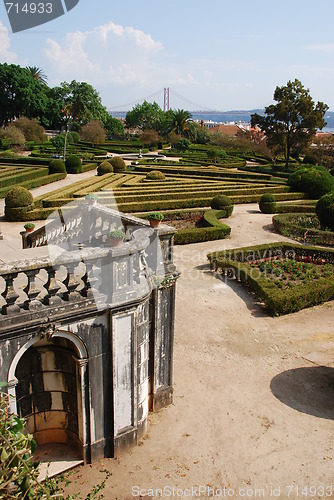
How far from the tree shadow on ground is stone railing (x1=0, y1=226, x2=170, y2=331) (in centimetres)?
728

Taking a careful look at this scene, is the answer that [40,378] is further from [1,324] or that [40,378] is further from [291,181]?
[291,181]

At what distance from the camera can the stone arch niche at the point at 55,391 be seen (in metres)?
7.30

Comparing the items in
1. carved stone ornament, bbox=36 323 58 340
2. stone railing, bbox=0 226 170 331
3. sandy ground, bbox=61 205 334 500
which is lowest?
sandy ground, bbox=61 205 334 500

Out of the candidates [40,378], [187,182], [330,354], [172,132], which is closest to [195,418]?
[40,378]

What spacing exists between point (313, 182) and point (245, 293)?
2002 centimetres

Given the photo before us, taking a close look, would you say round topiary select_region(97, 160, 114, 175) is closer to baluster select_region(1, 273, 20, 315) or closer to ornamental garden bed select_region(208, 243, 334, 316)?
ornamental garden bed select_region(208, 243, 334, 316)

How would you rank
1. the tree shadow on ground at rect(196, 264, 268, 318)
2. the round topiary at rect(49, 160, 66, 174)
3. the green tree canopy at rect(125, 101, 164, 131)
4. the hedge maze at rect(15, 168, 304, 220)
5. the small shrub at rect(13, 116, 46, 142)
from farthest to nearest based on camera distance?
the green tree canopy at rect(125, 101, 164, 131), the small shrub at rect(13, 116, 46, 142), the round topiary at rect(49, 160, 66, 174), the hedge maze at rect(15, 168, 304, 220), the tree shadow on ground at rect(196, 264, 268, 318)

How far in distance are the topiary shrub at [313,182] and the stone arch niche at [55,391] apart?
28.9 metres

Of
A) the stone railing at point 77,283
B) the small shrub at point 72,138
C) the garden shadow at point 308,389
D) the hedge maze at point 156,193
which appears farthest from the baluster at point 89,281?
the small shrub at point 72,138

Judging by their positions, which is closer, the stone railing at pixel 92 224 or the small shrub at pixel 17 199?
the stone railing at pixel 92 224

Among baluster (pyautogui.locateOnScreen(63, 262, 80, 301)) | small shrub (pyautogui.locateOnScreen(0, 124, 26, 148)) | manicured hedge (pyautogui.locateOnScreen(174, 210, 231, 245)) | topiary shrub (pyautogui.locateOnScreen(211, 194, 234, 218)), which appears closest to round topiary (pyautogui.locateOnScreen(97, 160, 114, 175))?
topiary shrub (pyautogui.locateOnScreen(211, 194, 234, 218))

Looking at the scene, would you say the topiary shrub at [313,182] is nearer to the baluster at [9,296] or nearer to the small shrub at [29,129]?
the baluster at [9,296]

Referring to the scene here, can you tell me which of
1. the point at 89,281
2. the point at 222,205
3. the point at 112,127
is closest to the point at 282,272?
the point at 222,205

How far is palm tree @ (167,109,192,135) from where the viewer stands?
244 feet
